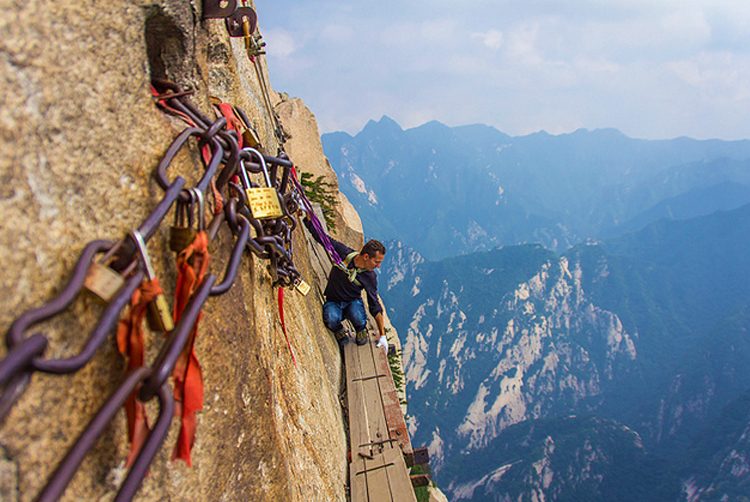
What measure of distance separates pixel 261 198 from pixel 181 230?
0.97 metres

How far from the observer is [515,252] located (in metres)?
175

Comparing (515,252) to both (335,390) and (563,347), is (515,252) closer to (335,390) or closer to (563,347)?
(563,347)

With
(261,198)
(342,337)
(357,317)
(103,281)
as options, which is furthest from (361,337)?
(103,281)

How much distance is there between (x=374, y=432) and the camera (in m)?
6.58

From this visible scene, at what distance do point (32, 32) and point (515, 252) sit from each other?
597 ft

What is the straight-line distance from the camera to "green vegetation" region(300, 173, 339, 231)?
14.2m

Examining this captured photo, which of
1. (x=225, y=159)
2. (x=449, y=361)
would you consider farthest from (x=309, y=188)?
(x=449, y=361)

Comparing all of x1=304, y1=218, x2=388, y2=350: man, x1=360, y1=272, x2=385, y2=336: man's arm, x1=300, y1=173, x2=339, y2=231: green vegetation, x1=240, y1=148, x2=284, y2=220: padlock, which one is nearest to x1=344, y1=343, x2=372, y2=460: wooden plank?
x1=304, y1=218, x2=388, y2=350: man

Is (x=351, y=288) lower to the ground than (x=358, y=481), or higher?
higher

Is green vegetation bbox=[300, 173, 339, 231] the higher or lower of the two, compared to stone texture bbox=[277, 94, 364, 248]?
lower

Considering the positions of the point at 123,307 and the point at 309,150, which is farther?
the point at 309,150

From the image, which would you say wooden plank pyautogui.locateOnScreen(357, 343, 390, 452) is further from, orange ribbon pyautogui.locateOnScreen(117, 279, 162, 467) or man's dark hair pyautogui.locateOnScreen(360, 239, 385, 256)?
orange ribbon pyautogui.locateOnScreen(117, 279, 162, 467)

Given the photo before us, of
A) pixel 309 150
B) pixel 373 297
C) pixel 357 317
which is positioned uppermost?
pixel 309 150

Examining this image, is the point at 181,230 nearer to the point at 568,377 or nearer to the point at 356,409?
the point at 356,409
